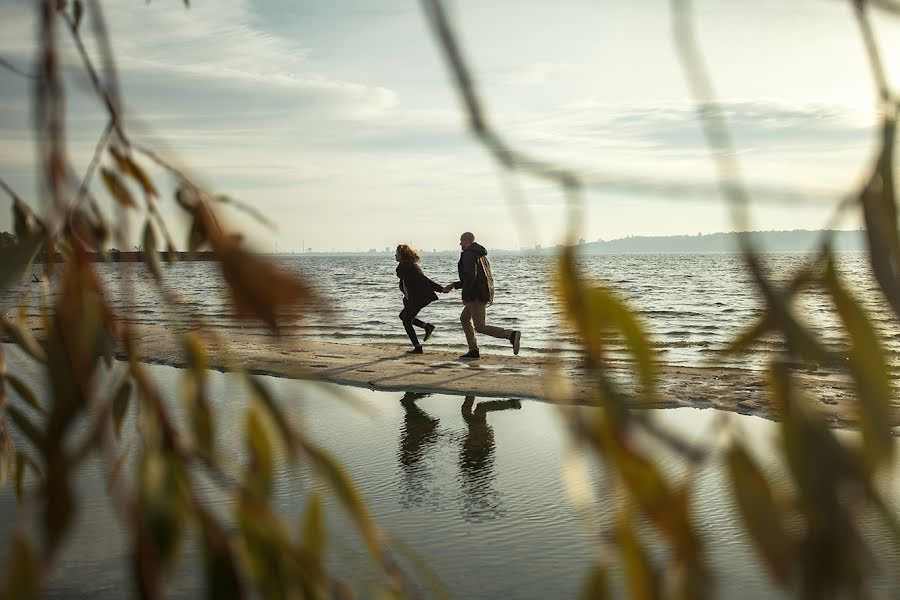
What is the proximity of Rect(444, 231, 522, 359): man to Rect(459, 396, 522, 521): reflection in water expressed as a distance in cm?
321

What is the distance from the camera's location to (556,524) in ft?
16.4

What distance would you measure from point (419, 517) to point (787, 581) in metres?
4.69

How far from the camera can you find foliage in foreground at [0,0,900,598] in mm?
730

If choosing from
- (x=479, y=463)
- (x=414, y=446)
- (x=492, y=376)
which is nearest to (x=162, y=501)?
(x=479, y=463)

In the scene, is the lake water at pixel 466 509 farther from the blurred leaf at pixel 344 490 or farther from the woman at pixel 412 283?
the woman at pixel 412 283

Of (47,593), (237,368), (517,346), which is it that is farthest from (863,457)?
(517,346)

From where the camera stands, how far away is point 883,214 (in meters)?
0.83

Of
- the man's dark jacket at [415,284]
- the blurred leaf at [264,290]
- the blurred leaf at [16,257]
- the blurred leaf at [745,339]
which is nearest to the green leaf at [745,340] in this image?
the blurred leaf at [745,339]

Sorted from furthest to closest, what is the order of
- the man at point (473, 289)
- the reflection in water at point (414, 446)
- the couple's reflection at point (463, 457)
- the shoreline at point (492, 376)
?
the man at point (473, 289) < the shoreline at point (492, 376) < the reflection in water at point (414, 446) < the couple's reflection at point (463, 457)

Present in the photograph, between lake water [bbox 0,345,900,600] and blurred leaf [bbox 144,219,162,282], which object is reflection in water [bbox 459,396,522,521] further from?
blurred leaf [bbox 144,219,162,282]

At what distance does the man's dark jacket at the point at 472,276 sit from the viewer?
1189cm

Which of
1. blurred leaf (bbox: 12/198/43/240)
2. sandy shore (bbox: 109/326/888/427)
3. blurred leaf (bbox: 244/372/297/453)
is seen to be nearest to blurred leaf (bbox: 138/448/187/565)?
blurred leaf (bbox: 244/372/297/453)

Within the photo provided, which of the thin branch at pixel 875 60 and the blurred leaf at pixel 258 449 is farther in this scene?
the blurred leaf at pixel 258 449

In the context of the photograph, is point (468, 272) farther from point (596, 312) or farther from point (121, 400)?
point (596, 312)
